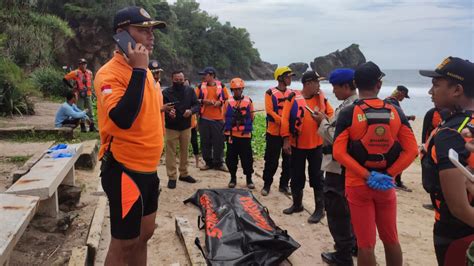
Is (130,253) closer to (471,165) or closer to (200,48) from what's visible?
(471,165)

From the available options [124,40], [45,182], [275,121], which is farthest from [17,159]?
[124,40]

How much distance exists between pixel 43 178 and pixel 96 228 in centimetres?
76

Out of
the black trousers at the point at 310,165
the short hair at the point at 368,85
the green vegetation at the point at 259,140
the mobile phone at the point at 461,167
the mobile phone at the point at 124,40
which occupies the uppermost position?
the mobile phone at the point at 124,40

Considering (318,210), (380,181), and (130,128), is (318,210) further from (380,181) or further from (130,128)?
(130,128)

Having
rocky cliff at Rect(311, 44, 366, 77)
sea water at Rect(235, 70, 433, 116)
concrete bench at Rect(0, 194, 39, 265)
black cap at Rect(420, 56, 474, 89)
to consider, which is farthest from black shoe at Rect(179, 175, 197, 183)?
rocky cliff at Rect(311, 44, 366, 77)

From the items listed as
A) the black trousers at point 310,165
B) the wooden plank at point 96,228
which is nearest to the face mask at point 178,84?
the black trousers at point 310,165

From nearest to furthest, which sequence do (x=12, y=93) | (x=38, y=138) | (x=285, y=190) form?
(x=285, y=190) < (x=38, y=138) < (x=12, y=93)

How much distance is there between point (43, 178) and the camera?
4.13 metres

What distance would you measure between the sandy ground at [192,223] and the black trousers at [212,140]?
336 mm

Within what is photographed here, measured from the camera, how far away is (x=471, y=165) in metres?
2.17

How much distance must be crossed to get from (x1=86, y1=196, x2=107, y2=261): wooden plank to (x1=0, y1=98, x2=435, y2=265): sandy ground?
0.10 metres

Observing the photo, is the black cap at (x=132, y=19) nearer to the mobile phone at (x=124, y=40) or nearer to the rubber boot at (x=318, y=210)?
the mobile phone at (x=124, y=40)

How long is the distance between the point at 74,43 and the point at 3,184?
40.9 meters

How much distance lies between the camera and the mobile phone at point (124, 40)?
247 cm
